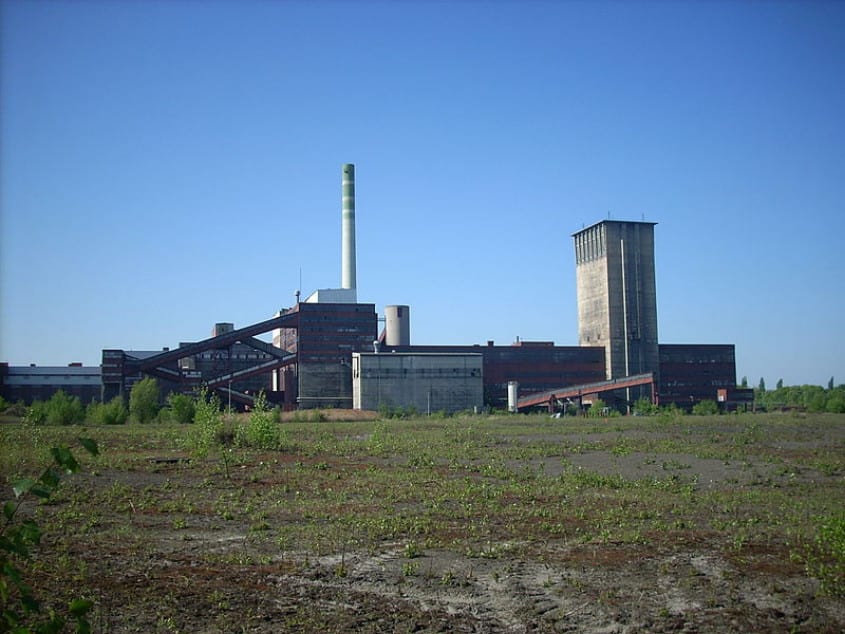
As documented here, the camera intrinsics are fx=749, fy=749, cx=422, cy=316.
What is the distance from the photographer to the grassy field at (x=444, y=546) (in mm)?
7668

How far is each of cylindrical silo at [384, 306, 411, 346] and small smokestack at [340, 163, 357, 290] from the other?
7.36m

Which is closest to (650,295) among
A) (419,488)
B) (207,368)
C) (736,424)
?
(736,424)

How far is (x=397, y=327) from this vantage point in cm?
8712

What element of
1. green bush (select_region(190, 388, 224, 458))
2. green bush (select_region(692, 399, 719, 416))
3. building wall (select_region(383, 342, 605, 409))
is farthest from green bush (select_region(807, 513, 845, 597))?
building wall (select_region(383, 342, 605, 409))

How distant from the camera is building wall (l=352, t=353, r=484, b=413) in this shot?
72375mm

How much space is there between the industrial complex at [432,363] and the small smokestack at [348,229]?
0.36ft

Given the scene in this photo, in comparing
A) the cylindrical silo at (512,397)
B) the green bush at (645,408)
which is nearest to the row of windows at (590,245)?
the green bush at (645,408)

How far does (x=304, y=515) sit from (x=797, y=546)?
7.75 metres

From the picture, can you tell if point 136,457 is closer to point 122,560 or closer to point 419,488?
point 419,488

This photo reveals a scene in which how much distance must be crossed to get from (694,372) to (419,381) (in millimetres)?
34101

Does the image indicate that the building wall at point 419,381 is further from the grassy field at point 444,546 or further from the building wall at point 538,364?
the grassy field at point 444,546

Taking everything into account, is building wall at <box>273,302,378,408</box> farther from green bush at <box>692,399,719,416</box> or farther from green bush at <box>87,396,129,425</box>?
green bush at <box>692,399,719,416</box>

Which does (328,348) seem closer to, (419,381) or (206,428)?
(419,381)

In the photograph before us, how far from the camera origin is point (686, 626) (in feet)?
24.2
